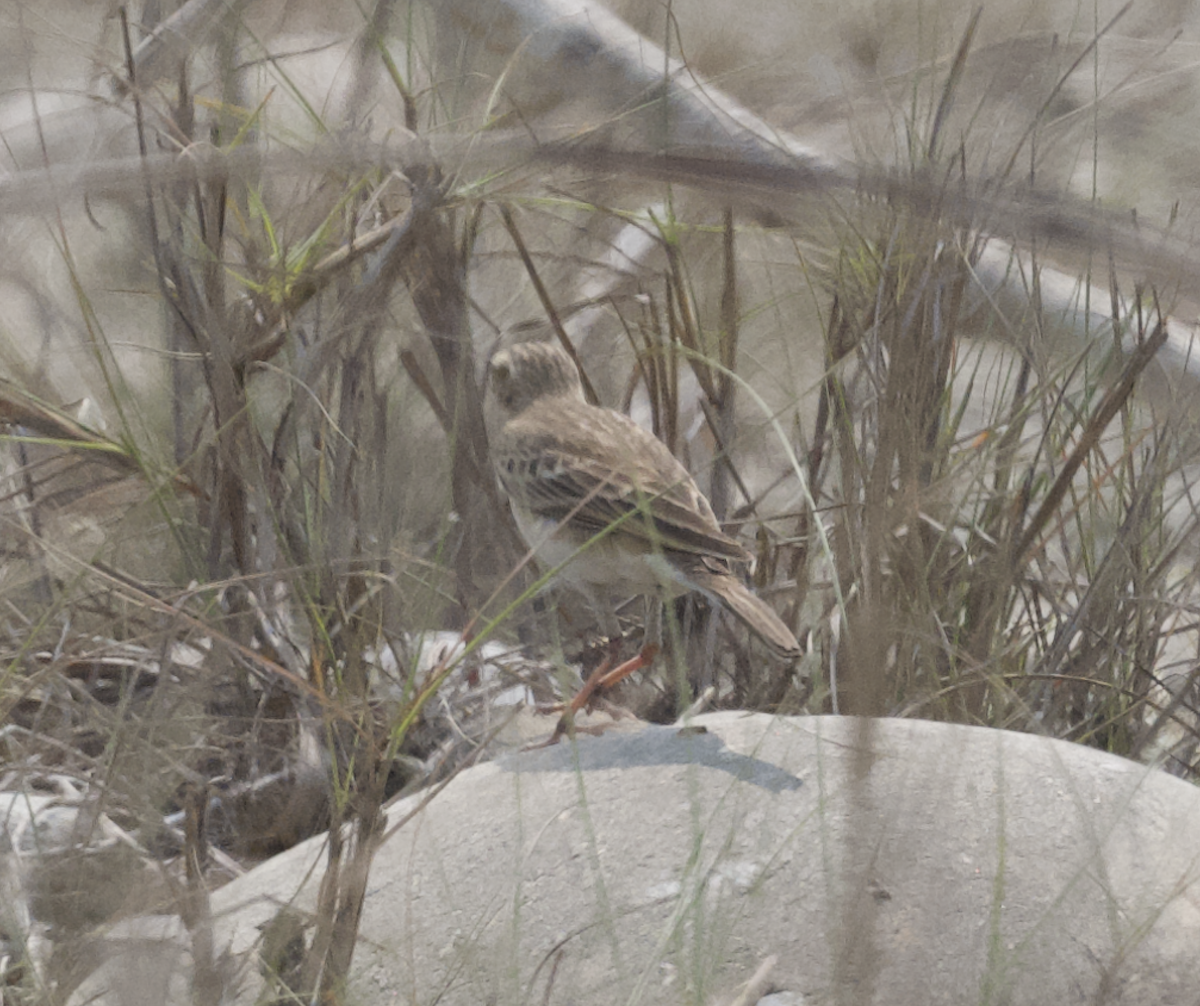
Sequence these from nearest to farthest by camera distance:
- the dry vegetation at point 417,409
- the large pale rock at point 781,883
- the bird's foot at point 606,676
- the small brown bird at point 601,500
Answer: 1. the large pale rock at point 781,883
2. the dry vegetation at point 417,409
3. the small brown bird at point 601,500
4. the bird's foot at point 606,676

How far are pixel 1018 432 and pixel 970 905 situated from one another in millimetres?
1040

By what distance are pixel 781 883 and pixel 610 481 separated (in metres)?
0.85

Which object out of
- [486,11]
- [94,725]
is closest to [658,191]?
[486,11]

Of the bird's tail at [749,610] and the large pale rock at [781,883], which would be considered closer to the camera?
the large pale rock at [781,883]

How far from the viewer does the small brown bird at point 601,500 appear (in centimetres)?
238

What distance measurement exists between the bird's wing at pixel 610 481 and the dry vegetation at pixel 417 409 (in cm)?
17

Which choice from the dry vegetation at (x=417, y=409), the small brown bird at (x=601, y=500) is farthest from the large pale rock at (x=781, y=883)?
the small brown bird at (x=601, y=500)

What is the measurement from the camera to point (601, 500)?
8.57 ft

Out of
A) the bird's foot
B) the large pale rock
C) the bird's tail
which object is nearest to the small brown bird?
the bird's tail

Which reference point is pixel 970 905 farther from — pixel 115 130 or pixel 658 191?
pixel 115 130

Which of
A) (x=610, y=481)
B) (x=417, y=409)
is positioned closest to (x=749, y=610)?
(x=610, y=481)

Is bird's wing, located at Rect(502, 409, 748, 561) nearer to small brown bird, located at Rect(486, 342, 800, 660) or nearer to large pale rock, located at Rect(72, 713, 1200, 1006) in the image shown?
small brown bird, located at Rect(486, 342, 800, 660)

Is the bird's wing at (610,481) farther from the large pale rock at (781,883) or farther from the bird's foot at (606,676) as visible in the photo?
the large pale rock at (781,883)

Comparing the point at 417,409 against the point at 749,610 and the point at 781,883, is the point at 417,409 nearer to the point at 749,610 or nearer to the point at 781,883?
the point at 749,610
